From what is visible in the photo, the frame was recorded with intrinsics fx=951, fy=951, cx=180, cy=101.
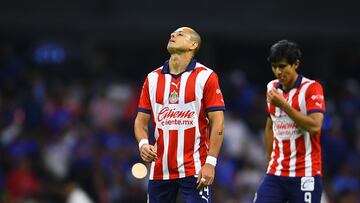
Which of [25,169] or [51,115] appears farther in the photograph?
[51,115]

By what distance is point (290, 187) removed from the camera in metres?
9.45

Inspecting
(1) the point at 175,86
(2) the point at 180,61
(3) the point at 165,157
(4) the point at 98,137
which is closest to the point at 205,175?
(3) the point at 165,157

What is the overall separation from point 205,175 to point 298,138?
1371 mm

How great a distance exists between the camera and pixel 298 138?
945cm

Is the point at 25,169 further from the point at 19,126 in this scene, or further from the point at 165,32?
the point at 165,32

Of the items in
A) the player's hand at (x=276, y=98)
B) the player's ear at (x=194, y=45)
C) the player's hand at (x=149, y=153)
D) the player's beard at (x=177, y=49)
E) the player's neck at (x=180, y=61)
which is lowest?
the player's hand at (x=149, y=153)

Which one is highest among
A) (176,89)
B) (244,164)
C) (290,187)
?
(176,89)

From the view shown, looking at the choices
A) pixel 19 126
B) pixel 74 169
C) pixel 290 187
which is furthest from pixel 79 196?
pixel 290 187

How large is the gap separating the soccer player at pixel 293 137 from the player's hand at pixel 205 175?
1117 mm

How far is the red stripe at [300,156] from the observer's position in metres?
9.43

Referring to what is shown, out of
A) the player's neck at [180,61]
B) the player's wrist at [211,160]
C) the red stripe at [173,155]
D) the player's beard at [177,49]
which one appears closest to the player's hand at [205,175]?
the player's wrist at [211,160]

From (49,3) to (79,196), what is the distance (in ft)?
17.8

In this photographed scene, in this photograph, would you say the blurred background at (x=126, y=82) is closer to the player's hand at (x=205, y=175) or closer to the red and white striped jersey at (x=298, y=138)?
the red and white striped jersey at (x=298, y=138)

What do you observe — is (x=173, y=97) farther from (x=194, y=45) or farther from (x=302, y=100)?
(x=302, y=100)
